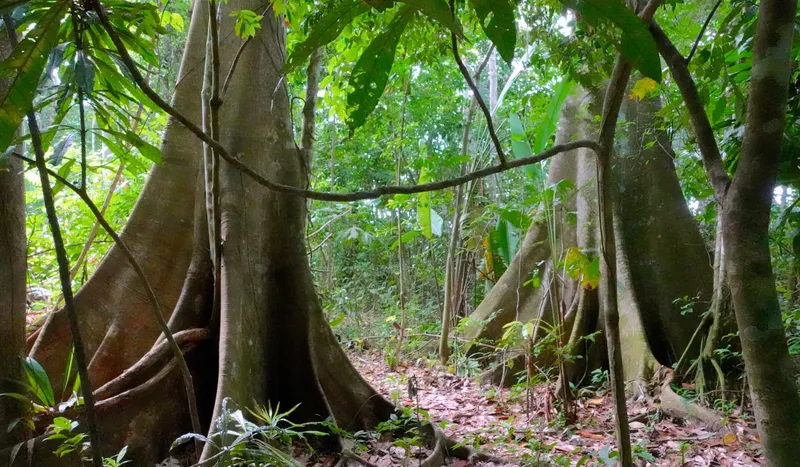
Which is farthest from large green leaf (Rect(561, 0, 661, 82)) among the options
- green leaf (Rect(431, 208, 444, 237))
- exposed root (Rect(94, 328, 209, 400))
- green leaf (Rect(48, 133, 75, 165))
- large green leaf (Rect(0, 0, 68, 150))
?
green leaf (Rect(431, 208, 444, 237))

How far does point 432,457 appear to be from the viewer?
2992mm

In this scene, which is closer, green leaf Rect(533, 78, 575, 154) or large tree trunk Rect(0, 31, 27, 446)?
large tree trunk Rect(0, 31, 27, 446)

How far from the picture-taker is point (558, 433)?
3.75m

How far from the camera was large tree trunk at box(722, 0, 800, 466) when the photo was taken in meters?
1.25

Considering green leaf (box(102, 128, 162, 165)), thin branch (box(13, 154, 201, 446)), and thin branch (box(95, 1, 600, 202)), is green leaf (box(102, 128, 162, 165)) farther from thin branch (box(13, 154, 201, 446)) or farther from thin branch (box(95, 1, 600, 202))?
thin branch (box(95, 1, 600, 202))

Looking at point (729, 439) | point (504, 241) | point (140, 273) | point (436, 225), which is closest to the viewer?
point (140, 273)

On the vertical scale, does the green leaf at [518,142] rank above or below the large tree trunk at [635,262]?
above

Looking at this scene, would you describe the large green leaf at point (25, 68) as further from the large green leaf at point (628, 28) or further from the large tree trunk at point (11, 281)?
the large green leaf at point (628, 28)

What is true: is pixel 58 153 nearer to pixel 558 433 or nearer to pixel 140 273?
pixel 140 273

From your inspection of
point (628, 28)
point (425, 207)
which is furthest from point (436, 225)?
point (628, 28)

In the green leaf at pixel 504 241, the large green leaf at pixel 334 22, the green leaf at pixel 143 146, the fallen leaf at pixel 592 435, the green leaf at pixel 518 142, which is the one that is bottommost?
the fallen leaf at pixel 592 435

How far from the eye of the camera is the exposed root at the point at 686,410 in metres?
3.54

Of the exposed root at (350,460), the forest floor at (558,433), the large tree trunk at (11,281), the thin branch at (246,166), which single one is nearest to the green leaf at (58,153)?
the large tree trunk at (11,281)

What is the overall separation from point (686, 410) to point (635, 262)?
6.04ft
